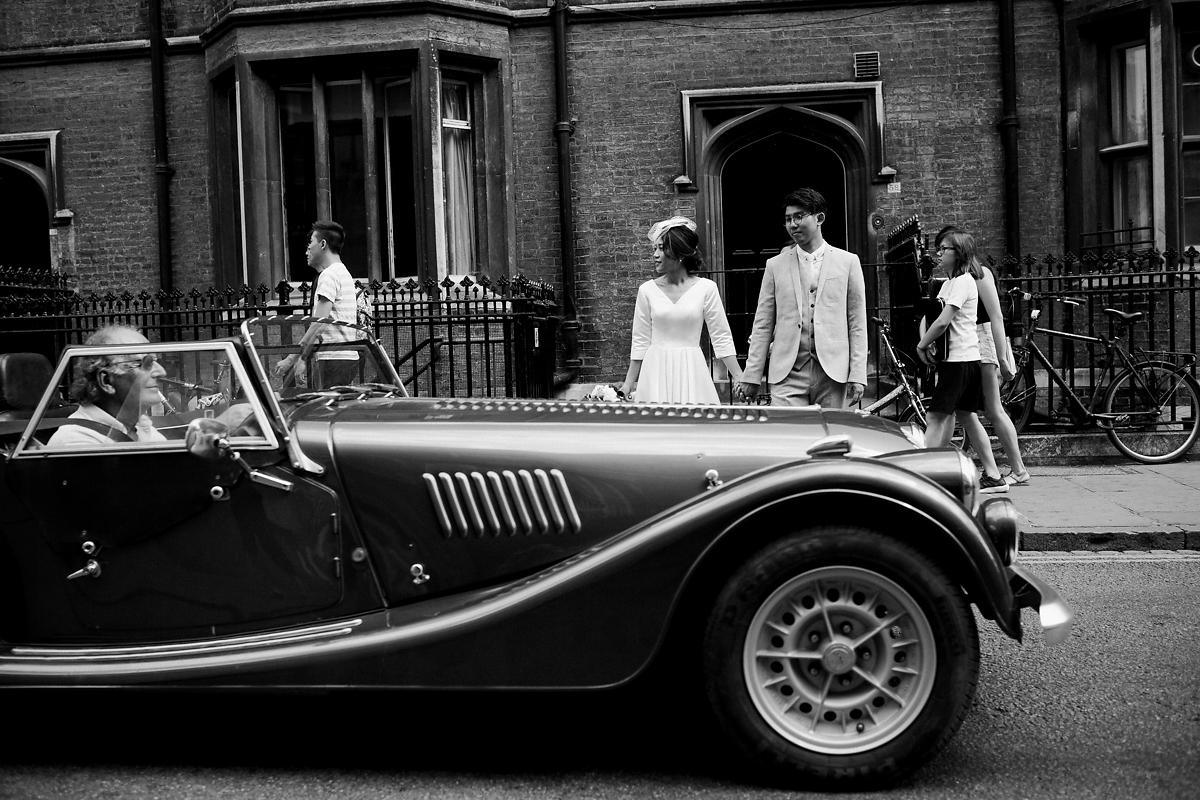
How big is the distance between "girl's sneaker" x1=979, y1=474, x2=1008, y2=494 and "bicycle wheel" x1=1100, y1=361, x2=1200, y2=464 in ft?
5.39

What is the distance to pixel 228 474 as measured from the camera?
348 centimetres

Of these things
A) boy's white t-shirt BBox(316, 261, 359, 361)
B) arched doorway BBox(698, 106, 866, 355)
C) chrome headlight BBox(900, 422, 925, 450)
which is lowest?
chrome headlight BBox(900, 422, 925, 450)

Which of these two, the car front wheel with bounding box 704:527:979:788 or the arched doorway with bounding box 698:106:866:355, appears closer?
the car front wheel with bounding box 704:527:979:788

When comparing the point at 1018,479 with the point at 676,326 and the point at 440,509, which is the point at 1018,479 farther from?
the point at 440,509

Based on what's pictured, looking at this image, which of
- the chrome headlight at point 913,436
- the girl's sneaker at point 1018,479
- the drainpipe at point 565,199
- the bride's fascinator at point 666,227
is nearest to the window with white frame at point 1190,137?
the girl's sneaker at point 1018,479

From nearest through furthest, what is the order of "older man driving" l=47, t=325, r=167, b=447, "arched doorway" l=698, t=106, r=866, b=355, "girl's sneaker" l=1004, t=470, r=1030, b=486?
"older man driving" l=47, t=325, r=167, b=447 → "girl's sneaker" l=1004, t=470, r=1030, b=486 → "arched doorway" l=698, t=106, r=866, b=355

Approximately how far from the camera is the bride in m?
5.85

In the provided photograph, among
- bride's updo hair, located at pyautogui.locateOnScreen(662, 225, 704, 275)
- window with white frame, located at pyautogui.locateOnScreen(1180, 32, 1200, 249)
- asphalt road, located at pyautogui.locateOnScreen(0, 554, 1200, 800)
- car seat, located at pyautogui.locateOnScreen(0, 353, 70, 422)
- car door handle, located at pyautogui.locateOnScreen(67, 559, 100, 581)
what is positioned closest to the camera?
asphalt road, located at pyautogui.locateOnScreen(0, 554, 1200, 800)

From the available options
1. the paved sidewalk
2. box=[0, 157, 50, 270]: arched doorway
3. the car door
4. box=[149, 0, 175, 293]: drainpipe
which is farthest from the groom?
box=[0, 157, 50, 270]: arched doorway

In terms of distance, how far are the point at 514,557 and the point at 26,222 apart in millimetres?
12592

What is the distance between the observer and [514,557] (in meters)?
3.47

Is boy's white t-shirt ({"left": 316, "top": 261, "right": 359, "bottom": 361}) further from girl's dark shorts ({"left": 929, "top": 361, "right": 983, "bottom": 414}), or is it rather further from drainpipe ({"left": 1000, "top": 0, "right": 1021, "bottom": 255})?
drainpipe ({"left": 1000, "top": 0, "right": 1021, "bottom": 255})

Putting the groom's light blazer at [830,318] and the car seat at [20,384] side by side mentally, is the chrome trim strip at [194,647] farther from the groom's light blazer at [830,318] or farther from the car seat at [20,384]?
the groom's light blazer at [830,318]

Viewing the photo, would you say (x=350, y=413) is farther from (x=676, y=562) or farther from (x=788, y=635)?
(x=788, y=635)
